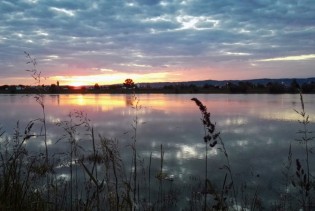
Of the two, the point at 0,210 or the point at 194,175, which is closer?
the point at 0,210

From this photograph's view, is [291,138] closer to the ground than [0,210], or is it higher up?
closer to the ground

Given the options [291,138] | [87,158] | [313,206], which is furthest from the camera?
[291,138]

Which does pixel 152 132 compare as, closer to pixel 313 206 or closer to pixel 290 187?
pixel 290 187

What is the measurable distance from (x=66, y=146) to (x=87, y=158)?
6.81 feet

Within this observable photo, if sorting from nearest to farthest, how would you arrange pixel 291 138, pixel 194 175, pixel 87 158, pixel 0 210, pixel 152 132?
pixel 0 210
pixel 194 175
pixel 87 158
pixel 291 138
pixel 152 132

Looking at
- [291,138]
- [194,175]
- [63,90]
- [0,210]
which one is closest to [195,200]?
[194,175]

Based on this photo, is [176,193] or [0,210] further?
→ [176,193]

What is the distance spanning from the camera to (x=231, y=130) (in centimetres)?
1669

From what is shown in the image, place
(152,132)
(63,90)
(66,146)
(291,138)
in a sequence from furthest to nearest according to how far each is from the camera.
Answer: (63,90), (152,132), (291,138), (66,146)

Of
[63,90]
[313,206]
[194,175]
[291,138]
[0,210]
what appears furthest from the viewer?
[63,90]

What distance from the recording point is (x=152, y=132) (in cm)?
1625

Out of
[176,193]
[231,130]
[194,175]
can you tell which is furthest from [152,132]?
[176,193]

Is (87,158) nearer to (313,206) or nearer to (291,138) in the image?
(313,206)

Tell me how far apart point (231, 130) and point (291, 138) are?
119 inches
